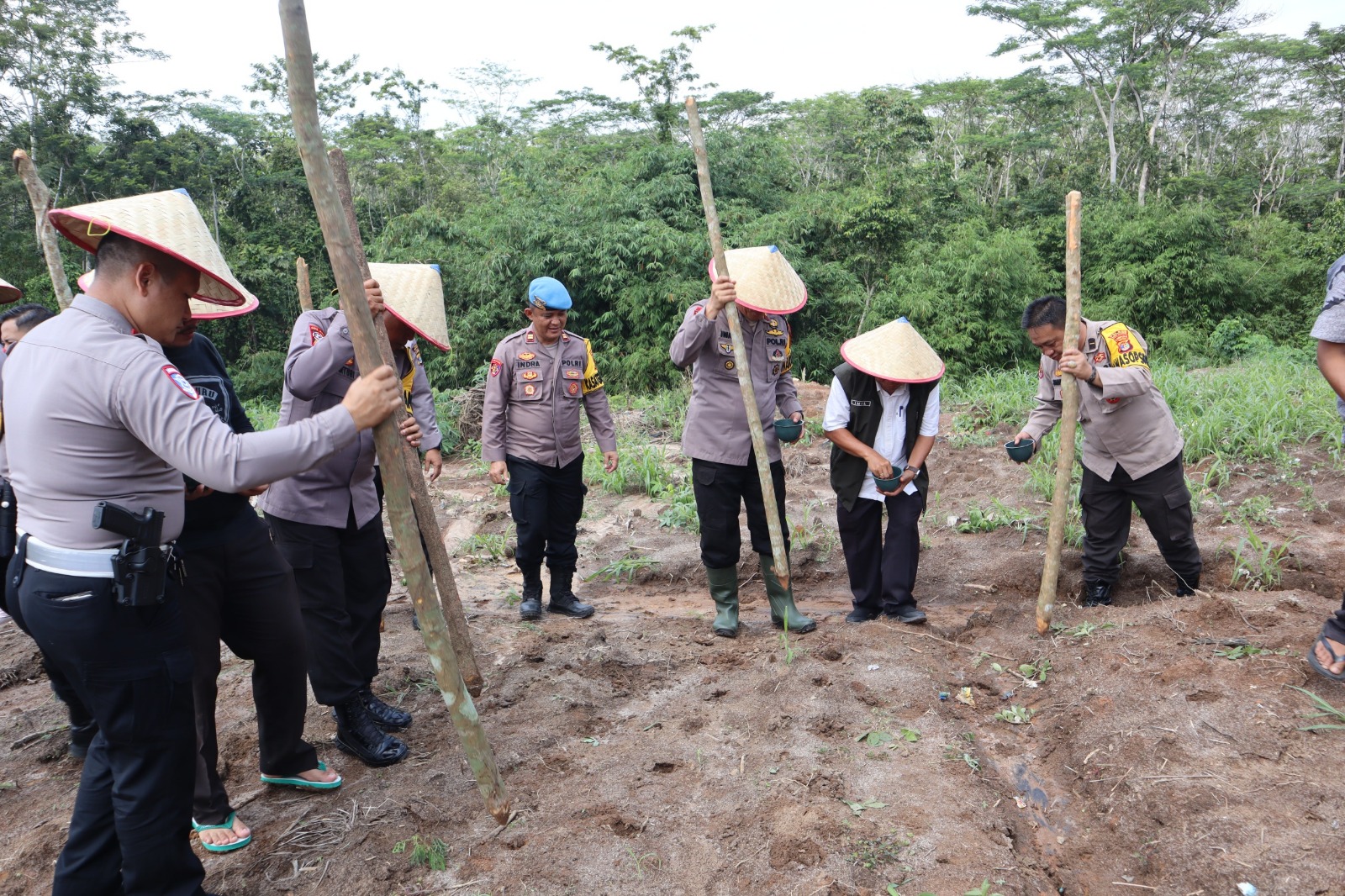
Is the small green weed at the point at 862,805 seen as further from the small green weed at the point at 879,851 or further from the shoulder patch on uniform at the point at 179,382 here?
the shoulder patch on uniform at the point at 179,382

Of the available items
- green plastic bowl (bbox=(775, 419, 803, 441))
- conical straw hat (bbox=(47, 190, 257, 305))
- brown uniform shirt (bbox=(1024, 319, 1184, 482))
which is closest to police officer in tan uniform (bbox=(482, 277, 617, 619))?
green plastic bowl (bbox=(775, 419, 803, 441))

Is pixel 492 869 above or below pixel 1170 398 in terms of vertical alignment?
above

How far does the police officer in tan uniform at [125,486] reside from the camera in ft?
6.14

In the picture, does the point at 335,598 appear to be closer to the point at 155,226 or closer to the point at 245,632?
the point at 245,632

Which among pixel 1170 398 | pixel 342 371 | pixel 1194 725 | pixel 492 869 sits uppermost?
pixel 342 371

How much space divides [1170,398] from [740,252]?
5494 mm

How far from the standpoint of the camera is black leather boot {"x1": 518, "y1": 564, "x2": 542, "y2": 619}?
476 cm

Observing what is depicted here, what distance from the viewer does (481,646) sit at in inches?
165

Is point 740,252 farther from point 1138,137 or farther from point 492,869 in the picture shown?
point 1138,137

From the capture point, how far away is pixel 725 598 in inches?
170

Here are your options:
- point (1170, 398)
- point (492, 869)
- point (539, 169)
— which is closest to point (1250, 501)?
point (1170, 398)

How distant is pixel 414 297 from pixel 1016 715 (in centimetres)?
278

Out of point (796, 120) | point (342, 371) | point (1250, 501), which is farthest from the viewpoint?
point (796, 120)

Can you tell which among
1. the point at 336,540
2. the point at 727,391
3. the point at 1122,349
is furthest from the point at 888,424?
the point at 336,540
